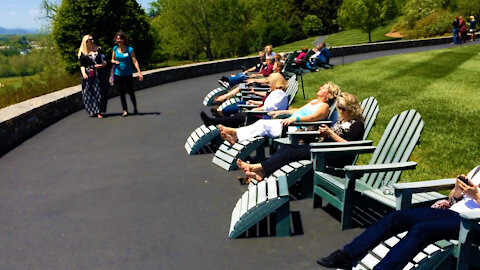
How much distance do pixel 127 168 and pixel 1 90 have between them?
8.19m

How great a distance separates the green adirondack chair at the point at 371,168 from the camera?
4.19m

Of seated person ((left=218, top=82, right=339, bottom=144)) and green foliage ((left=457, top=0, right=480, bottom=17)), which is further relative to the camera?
green foliage ((left=457, top=0, right=480, bottom=17))

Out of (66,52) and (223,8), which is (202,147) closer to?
(66,52)

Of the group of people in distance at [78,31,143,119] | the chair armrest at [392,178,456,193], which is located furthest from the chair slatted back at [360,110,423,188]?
the group of people in distance at [78,31,143,119]

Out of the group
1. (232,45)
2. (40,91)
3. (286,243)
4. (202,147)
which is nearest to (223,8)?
(232,45)

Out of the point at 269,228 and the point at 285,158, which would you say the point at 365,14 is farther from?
the point at 269,228

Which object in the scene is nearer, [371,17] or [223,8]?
[371,17]

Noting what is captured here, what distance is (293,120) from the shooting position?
6047 millimetres

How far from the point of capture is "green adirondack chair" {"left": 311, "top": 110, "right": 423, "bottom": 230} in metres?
4.19

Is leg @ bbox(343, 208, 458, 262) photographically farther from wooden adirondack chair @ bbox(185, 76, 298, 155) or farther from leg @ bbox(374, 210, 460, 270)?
wooden adirondack chair @ bbox(185, 76, 298, 155)

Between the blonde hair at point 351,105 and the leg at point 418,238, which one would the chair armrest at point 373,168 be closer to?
the leg at point 418,238

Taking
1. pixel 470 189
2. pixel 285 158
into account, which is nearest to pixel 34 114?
pixel 285 158

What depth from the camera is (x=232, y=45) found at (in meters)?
59.3

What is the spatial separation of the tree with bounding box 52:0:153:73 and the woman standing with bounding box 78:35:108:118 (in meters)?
21.3
